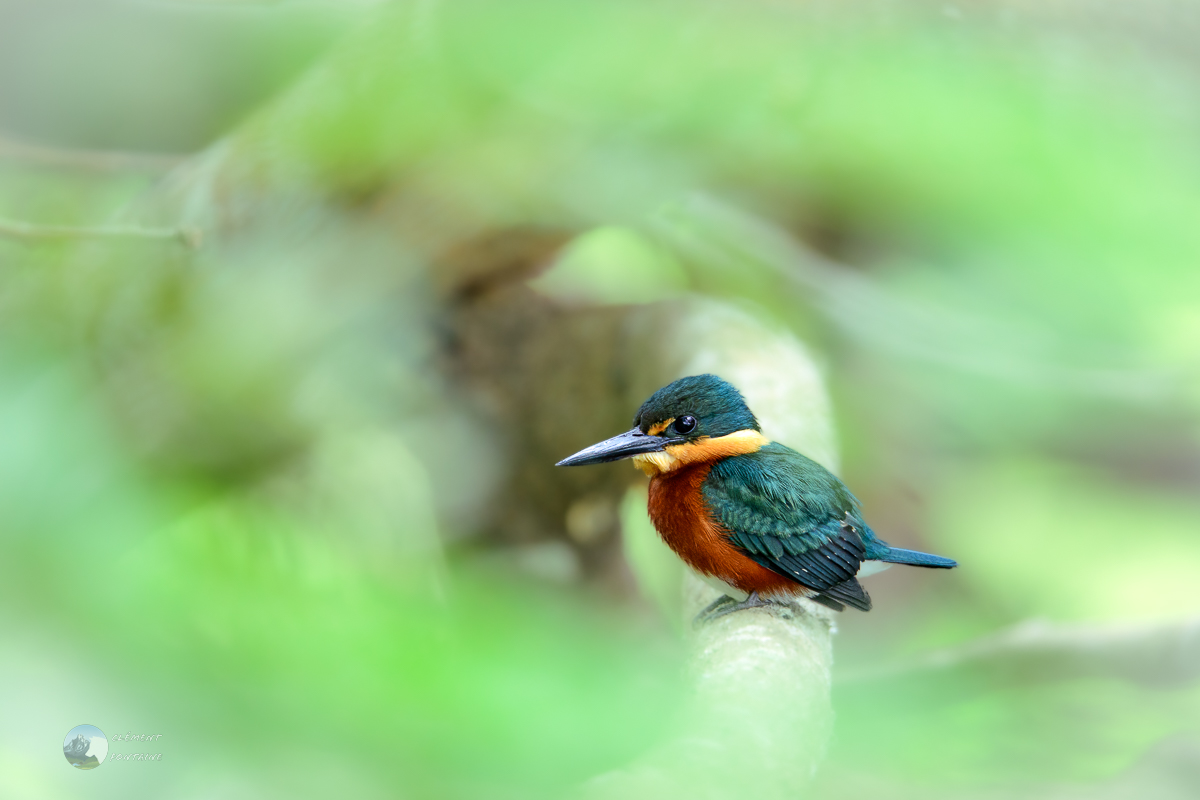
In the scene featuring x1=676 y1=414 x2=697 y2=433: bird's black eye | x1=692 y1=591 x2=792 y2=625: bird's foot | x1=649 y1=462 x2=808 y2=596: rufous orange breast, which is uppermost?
x1=676 y1=414 x2=697 y2=433: bird's black eye

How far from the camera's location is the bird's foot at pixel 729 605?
1518 millimetres

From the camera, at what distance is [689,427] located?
1590 mm

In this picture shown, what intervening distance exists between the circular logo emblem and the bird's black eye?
3.12 ft

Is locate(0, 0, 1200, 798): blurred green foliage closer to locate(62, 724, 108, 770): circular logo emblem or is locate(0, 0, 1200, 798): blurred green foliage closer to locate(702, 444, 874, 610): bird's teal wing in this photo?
locate(62, 724, 108, 770): circular logo emblem

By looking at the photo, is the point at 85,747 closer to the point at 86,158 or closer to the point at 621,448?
the point at 621,448

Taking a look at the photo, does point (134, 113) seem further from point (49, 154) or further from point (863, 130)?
point (863, 130)

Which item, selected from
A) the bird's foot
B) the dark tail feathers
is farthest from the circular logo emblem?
the dark tail feathers

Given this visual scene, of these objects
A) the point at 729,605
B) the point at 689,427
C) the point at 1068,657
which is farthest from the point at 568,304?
the point at 1068,657

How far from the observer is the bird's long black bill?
4.91 ft

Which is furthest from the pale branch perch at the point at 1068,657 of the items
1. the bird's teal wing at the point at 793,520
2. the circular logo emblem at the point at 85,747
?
the circular logo emblem at the point at 85,747

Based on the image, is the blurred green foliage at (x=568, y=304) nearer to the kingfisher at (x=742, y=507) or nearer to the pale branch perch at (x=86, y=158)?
the pale branch perch at (x=86, y=158)

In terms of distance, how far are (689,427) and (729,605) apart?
12.3 inches

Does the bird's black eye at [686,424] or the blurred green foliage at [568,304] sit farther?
the bird's black eye at [686,424]

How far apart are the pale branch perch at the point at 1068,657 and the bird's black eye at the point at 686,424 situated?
978 mm
